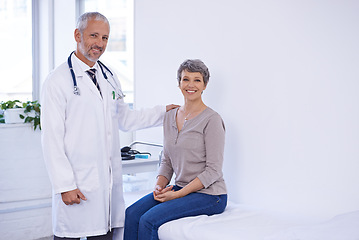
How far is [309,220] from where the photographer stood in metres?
1.98

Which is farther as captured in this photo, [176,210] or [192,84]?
[192,84]

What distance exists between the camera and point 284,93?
7.09 ft

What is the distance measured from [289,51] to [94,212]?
3.93 feet

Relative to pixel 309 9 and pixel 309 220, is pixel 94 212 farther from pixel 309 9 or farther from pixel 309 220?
pixel 309 9

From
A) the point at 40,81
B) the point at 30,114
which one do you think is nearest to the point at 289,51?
the point at 30,114

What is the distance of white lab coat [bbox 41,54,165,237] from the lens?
1.85m

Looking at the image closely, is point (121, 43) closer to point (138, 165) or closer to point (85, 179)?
point (138, 165)

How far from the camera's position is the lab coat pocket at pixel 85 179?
1.90m

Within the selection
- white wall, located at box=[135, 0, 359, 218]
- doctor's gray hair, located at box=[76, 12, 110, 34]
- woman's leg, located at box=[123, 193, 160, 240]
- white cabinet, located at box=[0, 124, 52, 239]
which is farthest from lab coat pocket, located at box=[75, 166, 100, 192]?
white cabinet, located at box=[0, 124, 52, 239]

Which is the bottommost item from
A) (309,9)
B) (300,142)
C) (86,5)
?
(300,142)

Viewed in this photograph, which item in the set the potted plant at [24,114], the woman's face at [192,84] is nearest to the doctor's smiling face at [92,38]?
the woman's face at [192,84]

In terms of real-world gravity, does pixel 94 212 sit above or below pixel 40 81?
below

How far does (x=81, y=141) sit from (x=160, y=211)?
47cm

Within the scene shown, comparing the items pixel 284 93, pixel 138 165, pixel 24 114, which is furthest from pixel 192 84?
pixel 24 114
